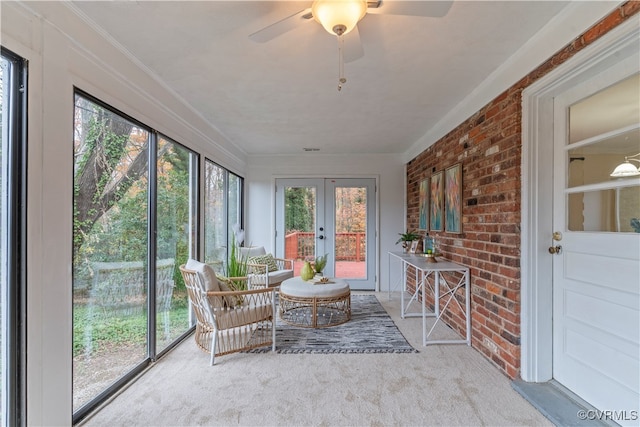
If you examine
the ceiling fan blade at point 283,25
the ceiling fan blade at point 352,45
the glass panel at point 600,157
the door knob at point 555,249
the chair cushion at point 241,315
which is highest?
Result: the ceiling fan blade at point 352,45

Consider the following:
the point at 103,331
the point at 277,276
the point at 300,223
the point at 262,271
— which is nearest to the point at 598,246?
the point at 103,331

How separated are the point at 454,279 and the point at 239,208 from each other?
348cm

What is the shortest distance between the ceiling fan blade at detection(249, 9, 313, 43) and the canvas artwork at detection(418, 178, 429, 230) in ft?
9.85

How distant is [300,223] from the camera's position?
5250mm

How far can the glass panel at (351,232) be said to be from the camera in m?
5.20

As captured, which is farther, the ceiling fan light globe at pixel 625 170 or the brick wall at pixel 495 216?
the brick wall at pixel 495 216

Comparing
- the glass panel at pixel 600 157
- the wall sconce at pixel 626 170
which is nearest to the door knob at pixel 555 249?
the glass panel at pixel 600 157

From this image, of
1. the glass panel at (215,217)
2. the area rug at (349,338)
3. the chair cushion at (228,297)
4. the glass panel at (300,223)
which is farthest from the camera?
the glass panel at (300,223)

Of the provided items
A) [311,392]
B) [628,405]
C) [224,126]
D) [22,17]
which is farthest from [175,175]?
[628,405]

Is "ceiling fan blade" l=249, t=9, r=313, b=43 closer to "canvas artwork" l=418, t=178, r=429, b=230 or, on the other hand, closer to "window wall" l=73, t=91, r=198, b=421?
"window wall" l=73, t=91, r=198, b=421

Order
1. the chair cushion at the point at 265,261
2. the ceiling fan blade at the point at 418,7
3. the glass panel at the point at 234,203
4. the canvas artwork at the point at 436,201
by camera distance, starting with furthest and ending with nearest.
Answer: the glass panel at the point at 234,203
the chair cushion at the point at 265,261
the canvas artwork at the point at 436,201
the ceiling fan blade at the point at 418,7

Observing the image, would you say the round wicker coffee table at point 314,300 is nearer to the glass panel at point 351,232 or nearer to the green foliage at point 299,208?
the glass panel at point 351,232

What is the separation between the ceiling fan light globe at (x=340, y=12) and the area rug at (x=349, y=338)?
8.02ft

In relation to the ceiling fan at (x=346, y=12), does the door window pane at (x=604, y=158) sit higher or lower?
lower
